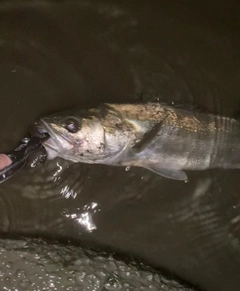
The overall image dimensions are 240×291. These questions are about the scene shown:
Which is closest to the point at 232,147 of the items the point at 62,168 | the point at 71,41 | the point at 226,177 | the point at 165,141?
the point at 226,177

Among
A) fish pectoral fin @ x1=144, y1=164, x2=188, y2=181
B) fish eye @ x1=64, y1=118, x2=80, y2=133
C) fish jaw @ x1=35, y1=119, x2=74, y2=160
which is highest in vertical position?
fish eye @ x1=64, y1=118, x2=80, y2=133

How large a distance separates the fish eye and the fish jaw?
6 cm

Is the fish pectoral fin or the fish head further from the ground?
the fish head

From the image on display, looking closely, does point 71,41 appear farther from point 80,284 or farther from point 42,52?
point 80,284

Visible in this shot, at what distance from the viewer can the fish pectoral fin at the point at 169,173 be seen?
8.66 feet

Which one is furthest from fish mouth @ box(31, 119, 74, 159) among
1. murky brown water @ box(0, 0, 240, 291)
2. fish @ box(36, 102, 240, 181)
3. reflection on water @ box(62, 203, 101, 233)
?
reflection on water @ box(62, 203, 101, 233)

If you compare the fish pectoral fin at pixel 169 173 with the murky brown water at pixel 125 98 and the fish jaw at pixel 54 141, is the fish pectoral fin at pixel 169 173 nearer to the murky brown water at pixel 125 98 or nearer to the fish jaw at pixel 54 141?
the murky brown water at pixel 125 98

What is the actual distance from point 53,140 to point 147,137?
0.48 meters

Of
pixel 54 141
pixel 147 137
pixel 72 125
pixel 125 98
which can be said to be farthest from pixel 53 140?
pixel 125 98

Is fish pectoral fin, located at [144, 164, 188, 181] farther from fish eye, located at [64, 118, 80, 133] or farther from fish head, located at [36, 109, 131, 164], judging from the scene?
fish eye, located at [64, 118, 80, 133]

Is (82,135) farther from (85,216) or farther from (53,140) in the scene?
(85,216)

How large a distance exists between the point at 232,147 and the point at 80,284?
1.11 meters

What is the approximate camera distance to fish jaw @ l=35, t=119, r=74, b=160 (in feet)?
8.13

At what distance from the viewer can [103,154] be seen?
8.33 feet
